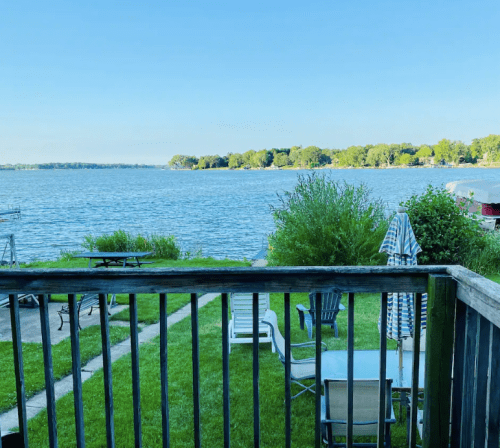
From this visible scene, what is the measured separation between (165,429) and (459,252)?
36.9 ft

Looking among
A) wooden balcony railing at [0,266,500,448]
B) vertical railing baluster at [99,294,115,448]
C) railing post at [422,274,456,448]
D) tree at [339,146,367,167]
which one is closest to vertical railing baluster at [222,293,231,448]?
wooden balcony railing at [0,266,500,448]

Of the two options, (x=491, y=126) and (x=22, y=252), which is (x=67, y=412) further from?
(x=491, y=126)

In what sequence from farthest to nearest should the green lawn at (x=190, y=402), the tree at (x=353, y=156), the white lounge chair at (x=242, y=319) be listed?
the tree at (x=353, y=156), the white lounge chair at (x=242, y=319), the green lawn at (x=190, y=402)

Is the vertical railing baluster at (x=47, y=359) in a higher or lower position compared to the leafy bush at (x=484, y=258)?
higher

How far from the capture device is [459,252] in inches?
464

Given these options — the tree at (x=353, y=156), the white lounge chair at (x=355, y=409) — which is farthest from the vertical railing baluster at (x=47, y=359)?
the tree at (x=353, y=156)

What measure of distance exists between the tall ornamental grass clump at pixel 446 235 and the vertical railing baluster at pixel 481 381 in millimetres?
9684

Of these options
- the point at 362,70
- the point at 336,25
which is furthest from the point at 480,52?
the point at 336,25

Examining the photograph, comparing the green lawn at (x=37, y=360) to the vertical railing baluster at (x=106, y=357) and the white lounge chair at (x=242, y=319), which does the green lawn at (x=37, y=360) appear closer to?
the white lounge chair at (x=242, y=319)

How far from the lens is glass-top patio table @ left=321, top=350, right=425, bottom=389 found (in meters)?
4.36

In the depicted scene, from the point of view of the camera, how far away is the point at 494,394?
170 centimetres

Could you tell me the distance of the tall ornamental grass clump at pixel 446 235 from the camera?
11.2m

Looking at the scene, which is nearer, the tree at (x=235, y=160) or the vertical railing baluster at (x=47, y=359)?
the vertical railing baluster at (x=47, y=359)

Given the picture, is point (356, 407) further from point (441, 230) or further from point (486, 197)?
point (486, 197)
